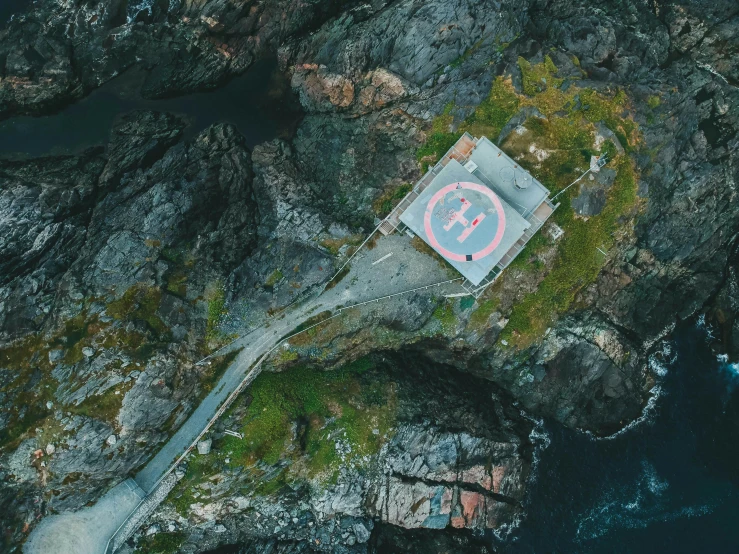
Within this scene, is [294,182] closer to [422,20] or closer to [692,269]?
[422,20]

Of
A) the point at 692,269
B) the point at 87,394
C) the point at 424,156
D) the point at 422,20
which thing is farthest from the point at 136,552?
the point at 692,269

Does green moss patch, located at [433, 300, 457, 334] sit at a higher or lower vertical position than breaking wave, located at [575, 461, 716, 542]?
higher

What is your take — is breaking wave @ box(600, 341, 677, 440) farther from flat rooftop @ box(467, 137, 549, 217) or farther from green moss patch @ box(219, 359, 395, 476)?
flat rooftop @ box(467, 137, 549, 217)

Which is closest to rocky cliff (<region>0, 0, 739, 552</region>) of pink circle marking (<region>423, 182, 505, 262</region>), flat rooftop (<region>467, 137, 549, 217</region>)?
flat rooftop (<region>467, 137, 549, 217</region>)

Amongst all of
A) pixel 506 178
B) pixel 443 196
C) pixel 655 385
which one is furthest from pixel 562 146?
pixel 655 385

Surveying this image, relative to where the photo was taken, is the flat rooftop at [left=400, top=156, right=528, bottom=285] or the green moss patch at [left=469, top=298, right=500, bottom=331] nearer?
the flat rooftop at [left=400, top=156, right=528, bottom=285]
